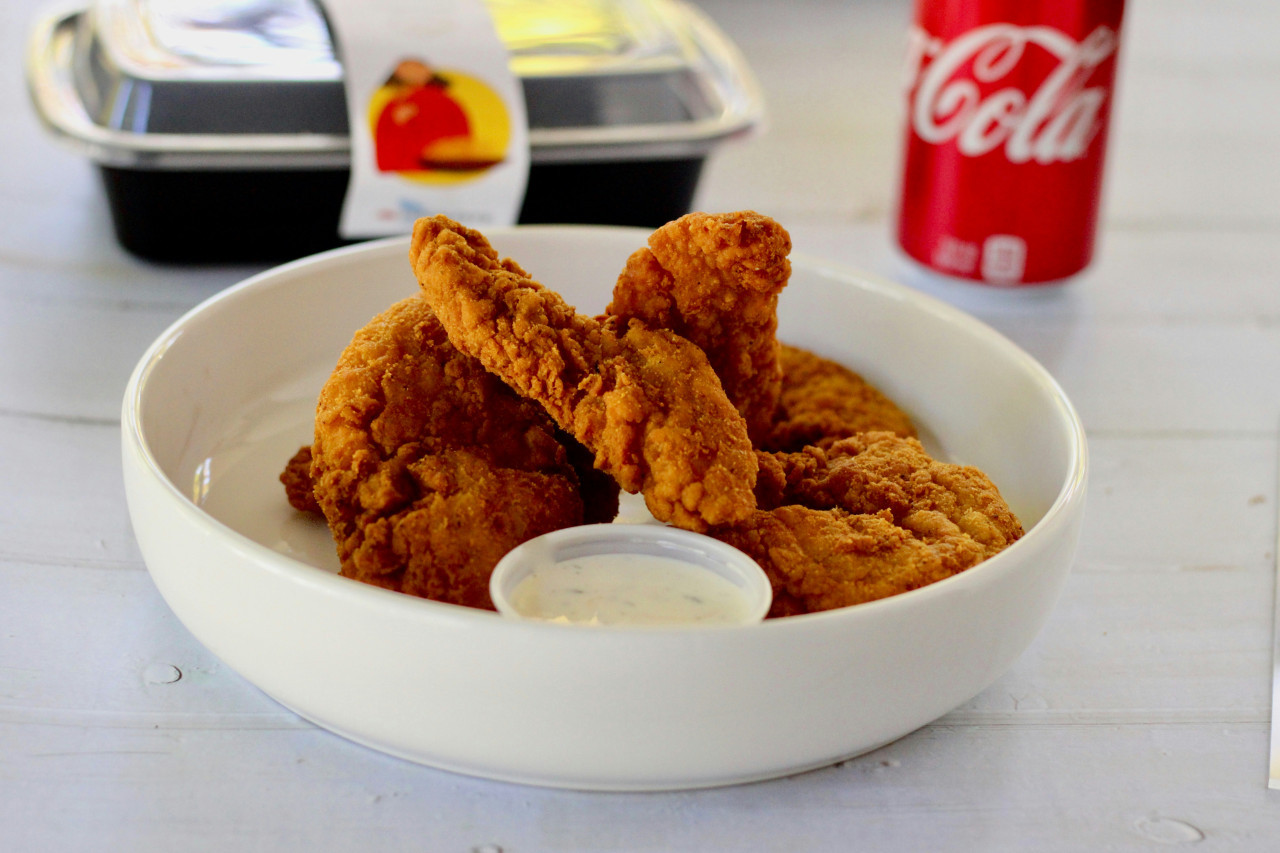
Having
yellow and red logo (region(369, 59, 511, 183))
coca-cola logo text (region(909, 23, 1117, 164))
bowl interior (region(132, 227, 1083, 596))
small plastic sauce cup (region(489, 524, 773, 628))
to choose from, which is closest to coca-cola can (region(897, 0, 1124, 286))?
coca-cola logo text (region(909, 23, 1117, 164))

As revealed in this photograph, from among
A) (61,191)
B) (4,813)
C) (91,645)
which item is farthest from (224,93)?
(4,813)

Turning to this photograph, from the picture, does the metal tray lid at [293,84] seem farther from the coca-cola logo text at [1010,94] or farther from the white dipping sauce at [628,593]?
the white dipping sauce at [628,593]

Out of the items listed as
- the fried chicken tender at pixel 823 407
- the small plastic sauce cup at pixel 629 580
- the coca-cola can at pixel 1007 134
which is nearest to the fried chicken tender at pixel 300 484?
the small plastic sauce cup at pixel 629 580

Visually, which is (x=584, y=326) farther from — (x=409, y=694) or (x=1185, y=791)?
(x=1185, y=791)

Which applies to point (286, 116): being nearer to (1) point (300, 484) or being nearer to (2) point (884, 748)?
(1) point (300, 484)

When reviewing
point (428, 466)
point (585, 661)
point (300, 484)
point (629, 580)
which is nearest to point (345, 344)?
point (300, 484)

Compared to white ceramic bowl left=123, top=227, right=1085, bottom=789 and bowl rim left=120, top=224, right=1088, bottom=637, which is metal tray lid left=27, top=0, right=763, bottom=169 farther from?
white ceramic bowl left=123, top=227, right=1085, bottom=789
